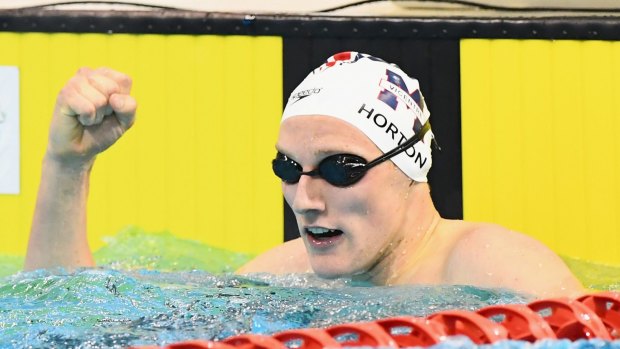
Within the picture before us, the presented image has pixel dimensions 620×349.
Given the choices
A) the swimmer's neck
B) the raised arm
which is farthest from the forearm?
the swimmer's neck

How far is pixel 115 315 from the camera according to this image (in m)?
2.03

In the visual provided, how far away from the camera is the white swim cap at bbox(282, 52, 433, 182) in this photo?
242 cm

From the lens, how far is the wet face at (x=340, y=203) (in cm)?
232

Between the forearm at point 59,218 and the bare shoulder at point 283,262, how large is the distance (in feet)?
1.71

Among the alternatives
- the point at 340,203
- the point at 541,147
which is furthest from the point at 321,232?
the point at 541,147

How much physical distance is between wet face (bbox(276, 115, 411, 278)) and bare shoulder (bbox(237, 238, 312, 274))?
37 cm

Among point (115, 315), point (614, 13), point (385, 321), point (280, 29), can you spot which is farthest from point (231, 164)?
point (385, 321)

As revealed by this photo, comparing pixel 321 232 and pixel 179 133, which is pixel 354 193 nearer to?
pixel 321 232

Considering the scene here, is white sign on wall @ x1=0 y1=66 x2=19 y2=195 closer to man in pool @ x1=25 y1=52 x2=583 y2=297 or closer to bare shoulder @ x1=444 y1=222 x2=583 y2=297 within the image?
man in pool @ x1=25 y1=52 x2=583 y2=297

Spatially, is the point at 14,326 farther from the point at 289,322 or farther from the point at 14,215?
the point at 14,215

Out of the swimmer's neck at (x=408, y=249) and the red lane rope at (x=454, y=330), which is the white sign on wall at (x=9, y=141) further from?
the red lane rope at (x=454, y=330)

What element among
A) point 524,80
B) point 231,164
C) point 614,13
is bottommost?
point 231,164

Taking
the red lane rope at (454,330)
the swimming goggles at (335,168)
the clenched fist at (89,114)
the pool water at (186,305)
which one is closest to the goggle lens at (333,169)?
the swimming goggles at (335,168)

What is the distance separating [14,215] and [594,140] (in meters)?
2.19
